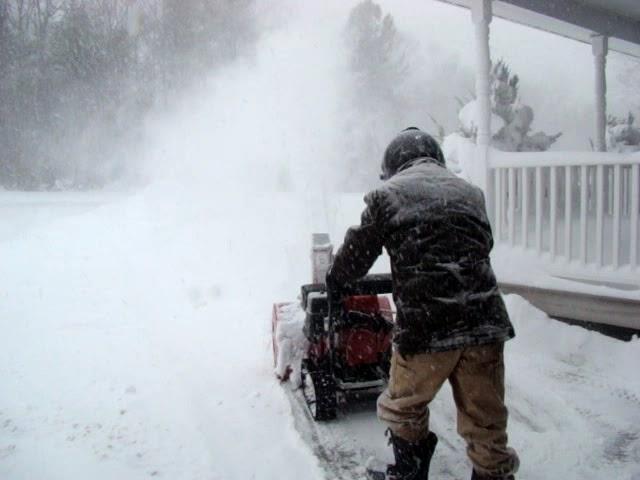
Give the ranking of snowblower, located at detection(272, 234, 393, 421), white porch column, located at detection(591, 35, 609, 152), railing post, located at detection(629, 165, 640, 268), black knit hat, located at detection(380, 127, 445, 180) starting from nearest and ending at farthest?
black knit hat, located at detection(380, 127, 445, 180), snowblower, located at detection(272, 234, 393, 421), railing post, located at detection(629, 165, 640, 268), white porch column, located at detection(591, 35, 609, 152)

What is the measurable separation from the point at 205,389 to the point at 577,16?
695 centimetres

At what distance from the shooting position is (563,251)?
5.12 meters

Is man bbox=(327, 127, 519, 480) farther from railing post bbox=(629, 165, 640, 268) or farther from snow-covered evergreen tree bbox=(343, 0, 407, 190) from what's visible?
snow-covered evergreen tree bbox=(343, 0, 407, 190)

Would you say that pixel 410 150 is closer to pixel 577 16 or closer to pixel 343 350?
pixel 343 350

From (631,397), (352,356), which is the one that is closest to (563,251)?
(631,397)

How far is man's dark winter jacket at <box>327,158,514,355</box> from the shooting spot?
1.91 m

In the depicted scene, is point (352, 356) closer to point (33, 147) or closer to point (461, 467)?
point (461, 467)

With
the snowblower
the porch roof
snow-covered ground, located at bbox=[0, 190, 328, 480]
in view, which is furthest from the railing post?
snow-covered ground, located at bbox=[0, 190, 328, 480]

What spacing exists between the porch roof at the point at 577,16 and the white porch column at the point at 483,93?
0.95 feet

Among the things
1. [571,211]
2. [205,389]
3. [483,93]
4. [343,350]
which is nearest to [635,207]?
[571,211]

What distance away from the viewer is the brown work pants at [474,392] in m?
1.94

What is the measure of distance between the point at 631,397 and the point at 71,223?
36.0 feet

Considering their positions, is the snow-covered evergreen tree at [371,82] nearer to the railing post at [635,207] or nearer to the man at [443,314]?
the railing post at [635,207]

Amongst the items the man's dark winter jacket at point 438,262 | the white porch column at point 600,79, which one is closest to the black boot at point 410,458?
the man's dark winter jacket at point 438,262
